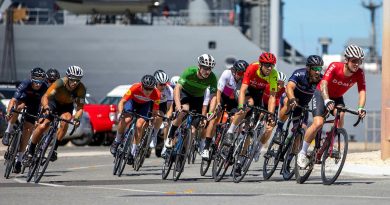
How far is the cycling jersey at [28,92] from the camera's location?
19.1 m

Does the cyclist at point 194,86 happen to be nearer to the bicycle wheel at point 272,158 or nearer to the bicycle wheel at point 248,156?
the bicycle wheel at point 248,156

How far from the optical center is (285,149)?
16875 mm

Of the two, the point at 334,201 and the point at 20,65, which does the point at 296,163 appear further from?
the point at 20,65

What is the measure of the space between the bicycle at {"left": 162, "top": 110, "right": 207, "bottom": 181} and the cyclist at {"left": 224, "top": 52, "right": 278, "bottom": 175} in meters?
0.57

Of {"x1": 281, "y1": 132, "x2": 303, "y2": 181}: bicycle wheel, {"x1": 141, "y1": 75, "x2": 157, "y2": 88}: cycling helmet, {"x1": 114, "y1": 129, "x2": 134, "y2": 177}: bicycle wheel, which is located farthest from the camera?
{"x1": 141, "y1": 75, "x2": 157, "y2": 88}: cycling helmet

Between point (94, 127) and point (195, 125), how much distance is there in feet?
53.3

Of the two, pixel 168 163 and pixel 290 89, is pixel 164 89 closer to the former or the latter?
pixel 168 163

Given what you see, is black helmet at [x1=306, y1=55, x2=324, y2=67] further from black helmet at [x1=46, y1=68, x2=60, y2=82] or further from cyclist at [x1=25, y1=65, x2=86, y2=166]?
black helmet at [x1=46, y1=68, x2=60, y2=82]

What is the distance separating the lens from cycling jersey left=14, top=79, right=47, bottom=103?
19.1m

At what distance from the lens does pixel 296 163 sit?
635 inches

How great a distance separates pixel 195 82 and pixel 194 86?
9 cm

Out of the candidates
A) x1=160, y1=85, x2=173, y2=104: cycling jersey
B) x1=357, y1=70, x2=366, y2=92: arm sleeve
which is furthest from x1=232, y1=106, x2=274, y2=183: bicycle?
x1=160, y1=85, x2=173, y2=104: cycling jersey

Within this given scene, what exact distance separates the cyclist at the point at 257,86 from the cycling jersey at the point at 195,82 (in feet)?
3.16

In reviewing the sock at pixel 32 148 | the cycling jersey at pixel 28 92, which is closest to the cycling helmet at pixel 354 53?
the sock at pixel 32 148
